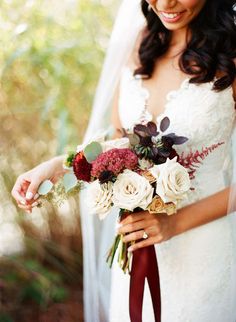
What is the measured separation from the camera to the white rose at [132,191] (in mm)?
1560

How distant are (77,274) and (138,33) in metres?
1.74

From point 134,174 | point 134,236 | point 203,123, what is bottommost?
point 134,236

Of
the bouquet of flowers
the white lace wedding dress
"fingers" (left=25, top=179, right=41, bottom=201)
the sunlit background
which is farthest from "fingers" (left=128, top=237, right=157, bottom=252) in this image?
the sunlit background

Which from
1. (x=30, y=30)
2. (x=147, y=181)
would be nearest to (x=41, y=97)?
(x=30, y=30)

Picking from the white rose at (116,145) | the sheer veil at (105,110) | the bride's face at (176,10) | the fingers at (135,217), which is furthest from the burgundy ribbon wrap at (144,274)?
the bride's face at (176,10)

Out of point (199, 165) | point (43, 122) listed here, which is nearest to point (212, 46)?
point (199, 165)

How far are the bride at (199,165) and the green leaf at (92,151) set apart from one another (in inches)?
9.0

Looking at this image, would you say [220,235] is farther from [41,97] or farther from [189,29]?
[41,97]

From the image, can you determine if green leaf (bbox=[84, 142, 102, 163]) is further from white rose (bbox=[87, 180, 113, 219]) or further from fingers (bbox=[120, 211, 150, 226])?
fingers (bbox=[120, 211, 150, 226])

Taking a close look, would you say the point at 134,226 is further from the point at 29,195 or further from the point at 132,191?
the point at 29,195

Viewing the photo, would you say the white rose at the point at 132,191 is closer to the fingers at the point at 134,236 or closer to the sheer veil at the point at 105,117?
the fingers at the point at 134,236

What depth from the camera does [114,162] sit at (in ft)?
5.22

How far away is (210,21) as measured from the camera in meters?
2.05

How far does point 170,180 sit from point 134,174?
0.11m
